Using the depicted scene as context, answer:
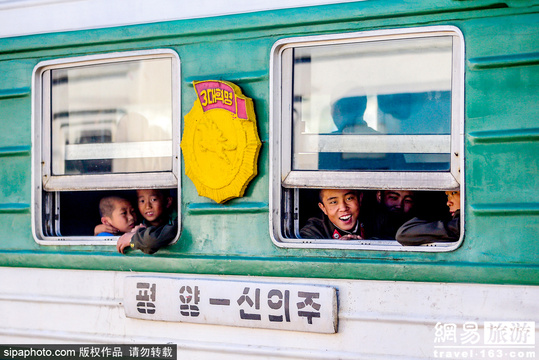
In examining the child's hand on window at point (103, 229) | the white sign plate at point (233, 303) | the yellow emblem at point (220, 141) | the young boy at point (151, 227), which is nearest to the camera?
the white sign plate at point (233, 303)

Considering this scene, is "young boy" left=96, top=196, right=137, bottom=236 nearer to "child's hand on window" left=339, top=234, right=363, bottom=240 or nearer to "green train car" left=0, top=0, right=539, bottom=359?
"green train car" left=0, top=0, right=539, bottom=359

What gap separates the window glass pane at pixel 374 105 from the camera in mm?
2730

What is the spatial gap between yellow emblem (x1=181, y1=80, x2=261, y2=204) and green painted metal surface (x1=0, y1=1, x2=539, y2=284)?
0.06 metres

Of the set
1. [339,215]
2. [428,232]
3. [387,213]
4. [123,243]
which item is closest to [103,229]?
[123,243]

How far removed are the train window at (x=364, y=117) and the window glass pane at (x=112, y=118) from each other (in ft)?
2.09

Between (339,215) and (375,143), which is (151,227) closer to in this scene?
(339,215)

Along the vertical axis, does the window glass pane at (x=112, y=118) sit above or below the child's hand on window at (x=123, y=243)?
above

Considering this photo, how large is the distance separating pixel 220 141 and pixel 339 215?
0.65 metres

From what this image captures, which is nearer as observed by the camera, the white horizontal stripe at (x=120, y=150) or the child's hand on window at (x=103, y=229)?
the white horizontal stripe at (x=120, y=150)

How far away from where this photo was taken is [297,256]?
2.87 meters

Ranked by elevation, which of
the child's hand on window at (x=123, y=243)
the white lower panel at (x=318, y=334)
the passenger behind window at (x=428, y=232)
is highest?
the passenger behind window at (x=428, y=232)

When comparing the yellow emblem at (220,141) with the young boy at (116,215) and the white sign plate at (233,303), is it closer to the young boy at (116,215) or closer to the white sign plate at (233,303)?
the white sign plate at (233,303)

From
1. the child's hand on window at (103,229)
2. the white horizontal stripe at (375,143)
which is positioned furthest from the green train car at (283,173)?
the child's hand on window at (103,229)

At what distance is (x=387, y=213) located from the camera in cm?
318
